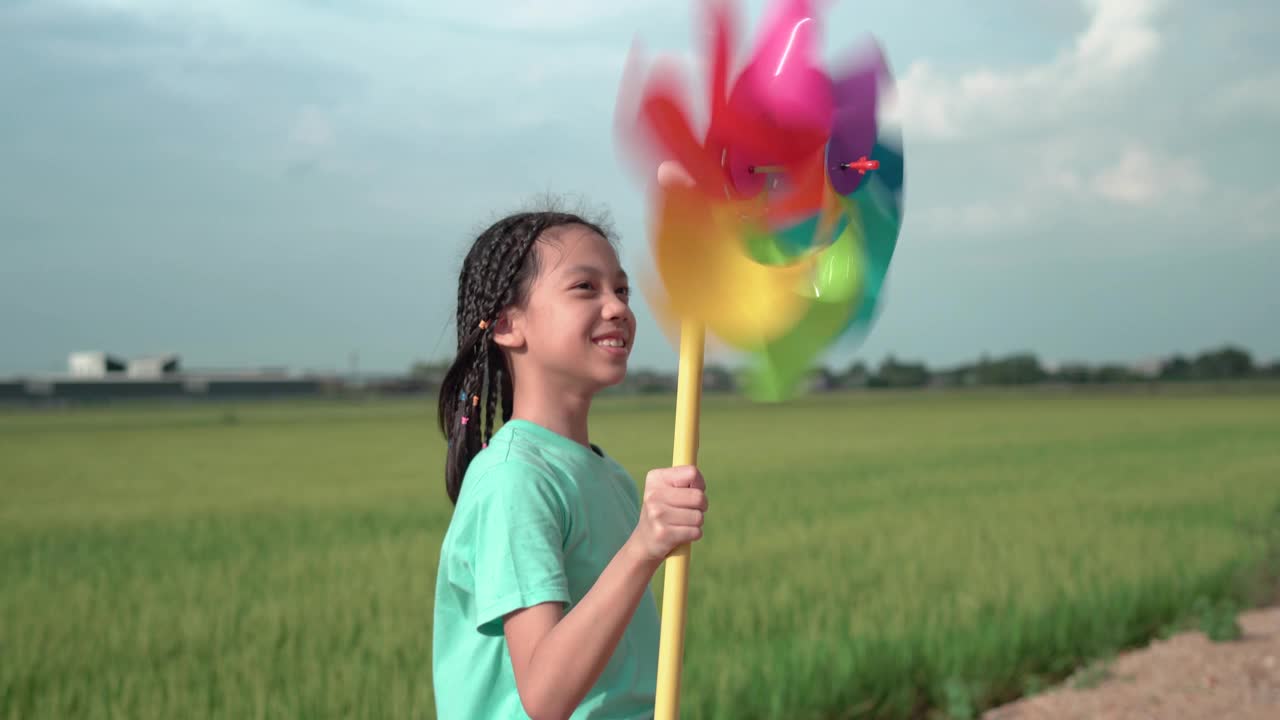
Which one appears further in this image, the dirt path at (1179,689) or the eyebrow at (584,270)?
the dirt path at (1179,689)

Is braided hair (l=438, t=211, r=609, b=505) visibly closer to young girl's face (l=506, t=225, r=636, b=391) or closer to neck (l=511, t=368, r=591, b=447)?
young girl's face (l=506, t=225, r=636, b=391)

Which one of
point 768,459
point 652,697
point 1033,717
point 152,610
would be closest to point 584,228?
point 652,697

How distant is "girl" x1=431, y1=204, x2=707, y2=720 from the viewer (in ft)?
5.29

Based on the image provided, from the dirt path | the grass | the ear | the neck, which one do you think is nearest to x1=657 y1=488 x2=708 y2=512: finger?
the neck

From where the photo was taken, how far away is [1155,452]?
1781 centimetres

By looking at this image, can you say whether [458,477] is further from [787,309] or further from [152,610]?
[152,610]

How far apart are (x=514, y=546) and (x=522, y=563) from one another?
30 millimetres

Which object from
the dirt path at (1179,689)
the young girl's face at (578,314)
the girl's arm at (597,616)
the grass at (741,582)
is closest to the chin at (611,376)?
the young girl's face at (578,314)

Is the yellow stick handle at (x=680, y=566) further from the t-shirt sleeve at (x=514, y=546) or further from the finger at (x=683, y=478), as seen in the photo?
the t-shirt sleeve at (x=514, y=546)

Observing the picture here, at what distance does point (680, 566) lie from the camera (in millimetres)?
1605

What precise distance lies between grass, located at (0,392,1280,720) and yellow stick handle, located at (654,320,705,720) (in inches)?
89.3

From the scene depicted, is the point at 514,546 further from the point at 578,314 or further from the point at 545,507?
the point at 578,314

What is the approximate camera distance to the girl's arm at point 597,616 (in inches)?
61.7

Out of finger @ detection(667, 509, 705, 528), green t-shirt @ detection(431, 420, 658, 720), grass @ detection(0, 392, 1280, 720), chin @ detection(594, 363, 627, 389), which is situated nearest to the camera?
finger @ detection(667, 509, 705, 528)
